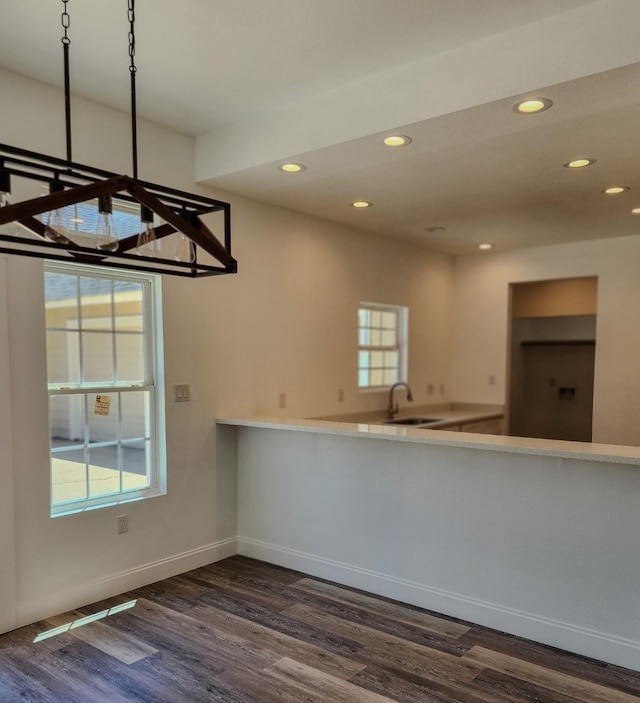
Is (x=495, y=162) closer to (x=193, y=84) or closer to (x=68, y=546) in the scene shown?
(x=193, y=84)

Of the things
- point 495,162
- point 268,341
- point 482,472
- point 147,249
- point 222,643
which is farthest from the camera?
point 268,341

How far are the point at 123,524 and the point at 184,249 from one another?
6.98 feet

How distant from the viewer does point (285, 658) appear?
2592 millimetres

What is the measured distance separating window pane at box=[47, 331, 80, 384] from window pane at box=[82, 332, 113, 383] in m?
0.17

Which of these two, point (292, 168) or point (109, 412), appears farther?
point (109, 412)

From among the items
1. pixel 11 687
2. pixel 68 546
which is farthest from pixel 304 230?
pixel 11 687

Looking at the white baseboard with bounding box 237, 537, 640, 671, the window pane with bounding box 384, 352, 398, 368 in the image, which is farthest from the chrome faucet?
the white baseboard with bounding box 237, 537, 640, 671

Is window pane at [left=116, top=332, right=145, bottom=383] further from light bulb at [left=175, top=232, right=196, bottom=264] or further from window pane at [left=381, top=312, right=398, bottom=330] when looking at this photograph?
light bulb at [left=175, top=232, right=196, bottom=264]

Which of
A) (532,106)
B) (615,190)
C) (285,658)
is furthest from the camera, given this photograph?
(615,190)

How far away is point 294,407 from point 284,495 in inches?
30.5

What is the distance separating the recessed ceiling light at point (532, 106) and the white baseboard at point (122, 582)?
3181 millimetres

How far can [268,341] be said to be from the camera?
4.12m

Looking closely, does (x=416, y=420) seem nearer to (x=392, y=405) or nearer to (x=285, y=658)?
(x=392, y=405)

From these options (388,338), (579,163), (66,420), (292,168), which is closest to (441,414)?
(388,338)
